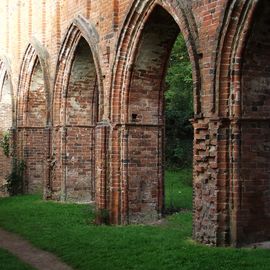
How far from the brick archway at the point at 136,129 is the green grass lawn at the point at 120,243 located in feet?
2.27

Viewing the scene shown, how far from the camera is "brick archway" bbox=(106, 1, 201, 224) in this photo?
36.7 ft

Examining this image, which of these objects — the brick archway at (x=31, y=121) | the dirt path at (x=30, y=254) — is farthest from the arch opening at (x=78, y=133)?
the dirt path at (x=30, y=254)

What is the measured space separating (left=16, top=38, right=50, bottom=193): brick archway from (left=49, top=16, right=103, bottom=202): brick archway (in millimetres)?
2513

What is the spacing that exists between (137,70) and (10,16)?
10.9 meters

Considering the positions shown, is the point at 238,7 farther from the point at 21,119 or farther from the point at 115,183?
the point at 21,119

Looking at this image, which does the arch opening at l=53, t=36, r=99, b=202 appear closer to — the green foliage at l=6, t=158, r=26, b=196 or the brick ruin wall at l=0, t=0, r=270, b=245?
the brick ruin wall at l=0, t=0, r=270, b=245

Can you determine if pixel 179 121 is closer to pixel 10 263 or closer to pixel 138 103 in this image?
pixel 138 103

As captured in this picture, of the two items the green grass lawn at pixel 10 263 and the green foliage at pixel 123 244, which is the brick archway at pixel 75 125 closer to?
the green foliage at pixel 123 244

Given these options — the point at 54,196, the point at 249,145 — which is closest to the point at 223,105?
the point at 249,145

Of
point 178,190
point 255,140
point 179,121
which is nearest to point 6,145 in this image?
point 179,121

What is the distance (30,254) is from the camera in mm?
9008

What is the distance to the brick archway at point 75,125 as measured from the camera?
14836mm

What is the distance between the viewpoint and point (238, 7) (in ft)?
26.0

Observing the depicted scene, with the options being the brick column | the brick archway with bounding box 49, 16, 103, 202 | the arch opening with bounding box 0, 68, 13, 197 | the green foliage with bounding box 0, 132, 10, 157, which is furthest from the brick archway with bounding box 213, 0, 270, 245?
Answer: the arch opening with bounding box 0, 68, 13, 197
